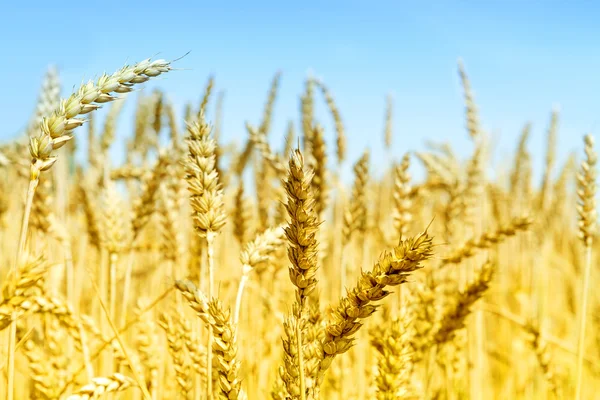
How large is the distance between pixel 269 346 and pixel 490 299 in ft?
7.41

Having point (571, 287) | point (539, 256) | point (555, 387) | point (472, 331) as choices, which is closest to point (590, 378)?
point (539, 256)

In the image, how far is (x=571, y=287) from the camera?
A: 392 centimetres

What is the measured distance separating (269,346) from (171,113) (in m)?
0.91

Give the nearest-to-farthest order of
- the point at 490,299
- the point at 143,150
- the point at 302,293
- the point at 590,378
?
the point at 302,293, the point at 143,150, the point at 590,378, the point at 490,299

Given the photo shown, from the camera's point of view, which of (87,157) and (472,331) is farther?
(87,157)


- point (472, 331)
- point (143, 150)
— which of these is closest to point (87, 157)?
point (143, 150)

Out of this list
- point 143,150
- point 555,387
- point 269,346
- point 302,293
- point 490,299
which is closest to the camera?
point 302,293

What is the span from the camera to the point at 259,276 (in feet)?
6.33

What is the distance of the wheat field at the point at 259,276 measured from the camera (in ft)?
2.47

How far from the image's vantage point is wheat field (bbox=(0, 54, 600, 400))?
753mm

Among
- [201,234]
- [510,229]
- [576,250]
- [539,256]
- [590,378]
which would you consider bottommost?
[590,378]

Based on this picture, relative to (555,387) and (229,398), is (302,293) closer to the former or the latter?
(229,398)

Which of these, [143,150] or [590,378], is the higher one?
[143,150]

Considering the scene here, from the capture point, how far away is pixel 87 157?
9.12 ft
